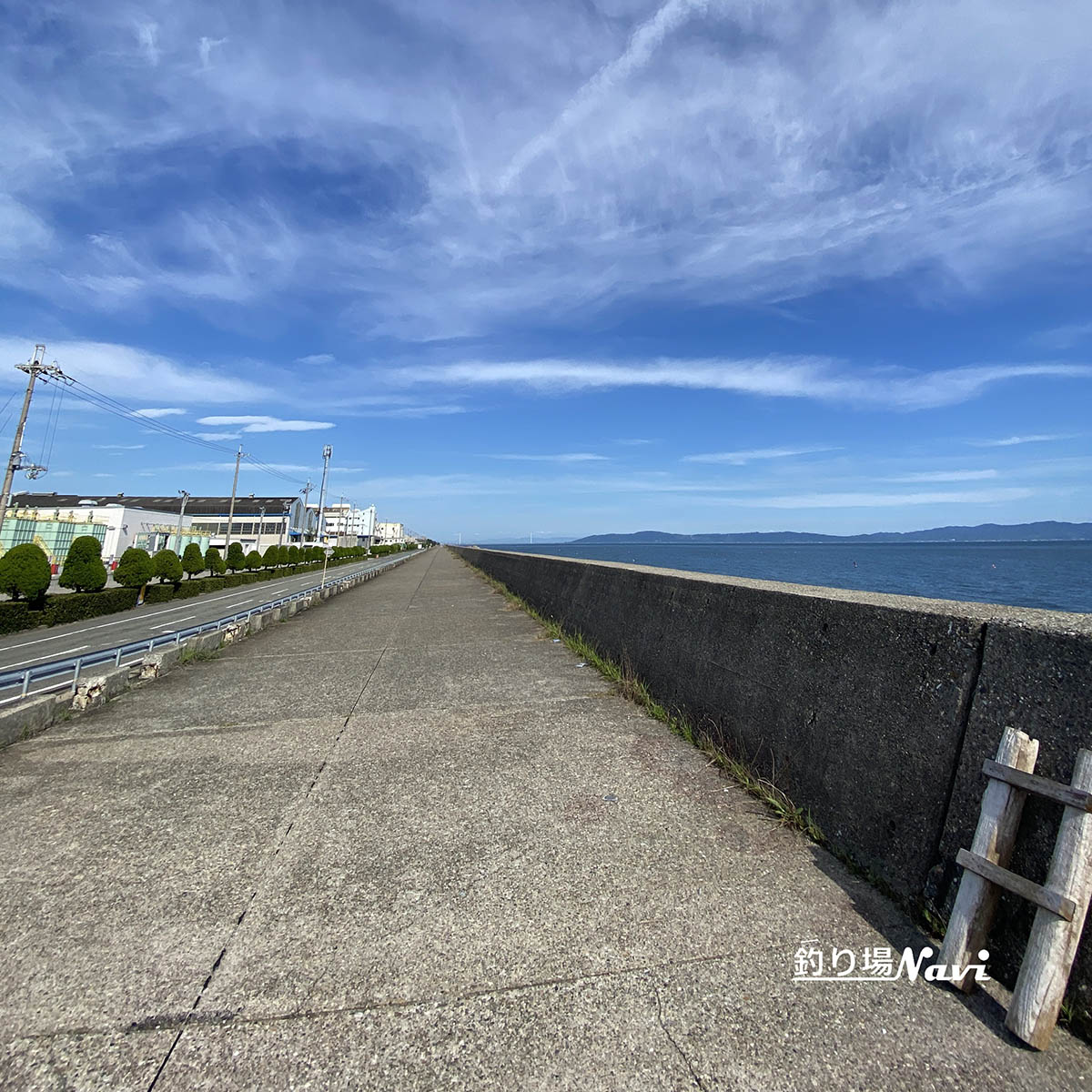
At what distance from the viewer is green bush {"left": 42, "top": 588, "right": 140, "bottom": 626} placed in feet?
77.0

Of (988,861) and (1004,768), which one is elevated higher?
(1004,768)

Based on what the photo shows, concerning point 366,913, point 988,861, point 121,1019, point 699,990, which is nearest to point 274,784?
point 366,913

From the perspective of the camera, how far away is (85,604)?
25.4 meters

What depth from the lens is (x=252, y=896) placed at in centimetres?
264

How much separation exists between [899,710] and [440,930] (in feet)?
7.43

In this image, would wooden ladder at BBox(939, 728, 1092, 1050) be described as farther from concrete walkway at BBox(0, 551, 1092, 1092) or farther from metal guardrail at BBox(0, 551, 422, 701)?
metal guardrail at BBox(0, 551, 422, 701)

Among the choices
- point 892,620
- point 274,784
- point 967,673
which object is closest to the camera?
point 967,673

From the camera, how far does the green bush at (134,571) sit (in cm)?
3002

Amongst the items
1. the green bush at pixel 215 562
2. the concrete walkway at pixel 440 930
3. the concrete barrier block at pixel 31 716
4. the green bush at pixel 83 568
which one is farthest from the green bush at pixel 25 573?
the concrete walkway at pixel 440 930

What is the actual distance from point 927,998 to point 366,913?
7.06ft

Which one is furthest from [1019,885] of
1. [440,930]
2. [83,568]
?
[83,568]

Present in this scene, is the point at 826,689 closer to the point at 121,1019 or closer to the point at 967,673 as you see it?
the point at 967,673

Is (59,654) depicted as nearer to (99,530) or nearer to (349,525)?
(99,530)

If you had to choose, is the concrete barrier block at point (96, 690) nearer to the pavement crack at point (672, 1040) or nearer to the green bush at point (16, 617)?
the pavement crack at point (672, 1040)
